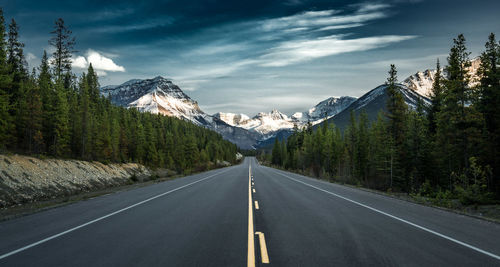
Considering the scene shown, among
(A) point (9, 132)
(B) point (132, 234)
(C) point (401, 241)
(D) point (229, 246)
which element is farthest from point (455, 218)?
(A) point (9, 132)

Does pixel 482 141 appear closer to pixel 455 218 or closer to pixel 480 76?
pixel 480 76

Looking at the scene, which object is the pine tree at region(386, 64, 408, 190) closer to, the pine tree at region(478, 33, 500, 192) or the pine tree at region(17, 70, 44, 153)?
the pine tree at region(478, 33, 500, 192)

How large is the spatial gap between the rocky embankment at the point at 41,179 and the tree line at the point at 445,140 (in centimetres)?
2460

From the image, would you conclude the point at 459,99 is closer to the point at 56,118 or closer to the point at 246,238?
the point at 246,238

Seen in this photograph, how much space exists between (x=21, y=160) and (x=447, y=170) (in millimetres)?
42092

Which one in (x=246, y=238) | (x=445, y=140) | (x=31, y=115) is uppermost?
(x=31, y=115)

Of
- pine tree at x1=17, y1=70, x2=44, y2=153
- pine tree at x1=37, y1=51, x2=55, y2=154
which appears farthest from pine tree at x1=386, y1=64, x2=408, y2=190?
pine tree at x1=37, y1=51, x2=55, y2=154

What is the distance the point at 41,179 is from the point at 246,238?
69.6 feet

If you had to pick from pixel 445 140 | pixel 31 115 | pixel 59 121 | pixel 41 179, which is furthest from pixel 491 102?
pixel 59 121

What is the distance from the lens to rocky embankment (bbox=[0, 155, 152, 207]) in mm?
17172

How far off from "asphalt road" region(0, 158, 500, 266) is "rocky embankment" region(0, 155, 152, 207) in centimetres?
937

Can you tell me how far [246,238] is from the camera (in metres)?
6.72

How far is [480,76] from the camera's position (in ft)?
74.1

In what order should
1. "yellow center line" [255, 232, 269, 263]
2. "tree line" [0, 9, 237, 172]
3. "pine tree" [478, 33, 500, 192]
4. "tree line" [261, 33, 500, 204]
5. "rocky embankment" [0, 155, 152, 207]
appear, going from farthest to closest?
1. "tree line" [0, 9, 237, 172]
2. "pine tree" [478, 33, 500, 192]
3. "tree line" [261, 33, 500, 204]
4. "rocky embankment" [0, 155, 152, 207]
5. "yellow center line" [255, 232, 269, 263]
